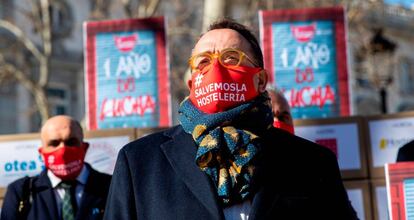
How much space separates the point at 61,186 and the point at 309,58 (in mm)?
3260

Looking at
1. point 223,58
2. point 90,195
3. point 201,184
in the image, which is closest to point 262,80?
point 223,58

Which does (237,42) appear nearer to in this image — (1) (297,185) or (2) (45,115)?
(1) (297,185)

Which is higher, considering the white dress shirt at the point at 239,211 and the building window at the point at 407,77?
the building window at the point at 407,77

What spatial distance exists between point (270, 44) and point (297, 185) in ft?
15.1

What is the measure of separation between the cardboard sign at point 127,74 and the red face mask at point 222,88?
170 inches

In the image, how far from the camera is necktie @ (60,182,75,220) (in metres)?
4.65

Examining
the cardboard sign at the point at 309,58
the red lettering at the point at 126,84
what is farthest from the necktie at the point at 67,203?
the cardboard sign at the point at 309,58

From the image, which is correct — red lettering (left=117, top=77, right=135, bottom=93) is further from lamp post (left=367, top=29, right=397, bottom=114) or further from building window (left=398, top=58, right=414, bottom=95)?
building window (left=398, top=58, right=414, bottom=95)

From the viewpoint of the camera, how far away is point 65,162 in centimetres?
484

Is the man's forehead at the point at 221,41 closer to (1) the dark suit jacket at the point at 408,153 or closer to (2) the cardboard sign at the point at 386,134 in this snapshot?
(1) the dark suit jacket at the point at 408,153

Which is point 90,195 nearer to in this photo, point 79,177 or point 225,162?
point 79,177

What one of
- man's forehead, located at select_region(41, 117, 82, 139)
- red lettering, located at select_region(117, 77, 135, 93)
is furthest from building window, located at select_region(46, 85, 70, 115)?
man's forehead, located at select_region(41, 117, 82, 139)

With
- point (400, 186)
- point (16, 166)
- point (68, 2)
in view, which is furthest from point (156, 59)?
point (68, 2)

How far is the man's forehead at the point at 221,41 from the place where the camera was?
3033 millimetres
